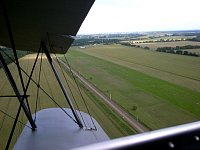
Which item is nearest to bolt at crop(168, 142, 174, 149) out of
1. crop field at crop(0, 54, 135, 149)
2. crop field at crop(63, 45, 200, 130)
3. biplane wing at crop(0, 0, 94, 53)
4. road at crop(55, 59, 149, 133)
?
biplane wing at crop(0, 0, 94, 53)

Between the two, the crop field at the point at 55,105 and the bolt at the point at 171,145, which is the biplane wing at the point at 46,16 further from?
the crop field at the point at 55,105

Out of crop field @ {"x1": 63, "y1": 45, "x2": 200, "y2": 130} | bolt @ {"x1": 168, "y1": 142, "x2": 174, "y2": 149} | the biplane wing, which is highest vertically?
the biplane wing

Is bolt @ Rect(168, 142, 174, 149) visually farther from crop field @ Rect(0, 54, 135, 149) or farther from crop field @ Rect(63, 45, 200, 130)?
crop field @ Rect(63, 45, 200, 130)

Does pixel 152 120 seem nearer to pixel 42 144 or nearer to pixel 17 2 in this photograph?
pixel 42 144

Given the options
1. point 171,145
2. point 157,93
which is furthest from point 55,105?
point 171,145

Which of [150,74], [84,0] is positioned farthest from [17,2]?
[150,74]

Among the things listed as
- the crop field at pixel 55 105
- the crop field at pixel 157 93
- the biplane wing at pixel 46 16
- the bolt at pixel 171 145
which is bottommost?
the crop field at pixel 157 93

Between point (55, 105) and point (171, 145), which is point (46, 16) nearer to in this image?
point (171, 145)

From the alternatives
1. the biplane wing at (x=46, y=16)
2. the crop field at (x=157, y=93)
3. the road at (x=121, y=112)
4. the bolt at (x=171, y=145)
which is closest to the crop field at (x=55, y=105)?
the road at (x=121, y=112)

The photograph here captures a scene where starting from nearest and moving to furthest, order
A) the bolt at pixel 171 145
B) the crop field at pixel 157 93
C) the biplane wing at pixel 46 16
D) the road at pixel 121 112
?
the bolt at pixel 171 145
the biplane wing at pixel 46 16
the road at pixel 121 112
the crop field at pixel 157 93
